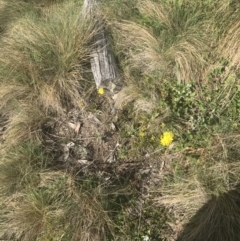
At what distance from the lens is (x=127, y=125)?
10.9 feet

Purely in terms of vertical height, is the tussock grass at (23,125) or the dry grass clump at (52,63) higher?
the dry grass clump at (52,63)

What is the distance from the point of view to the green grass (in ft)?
9.21

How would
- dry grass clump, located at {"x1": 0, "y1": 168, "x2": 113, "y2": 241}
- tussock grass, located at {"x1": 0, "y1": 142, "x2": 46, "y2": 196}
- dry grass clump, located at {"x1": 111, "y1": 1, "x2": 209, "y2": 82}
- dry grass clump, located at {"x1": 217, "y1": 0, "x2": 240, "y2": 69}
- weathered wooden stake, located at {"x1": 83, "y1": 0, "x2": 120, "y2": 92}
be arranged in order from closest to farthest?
dry grass clump, located at {"x1": 0, "y1": 168, "x2": 113, "y2": 241}, tussock grass, located at {"x1": 0, "y1": 142, "x2": 46, "y2": 196}, dry grass clump, located at {"x1": 217, "y1": 0, "x2": 240, "y2": 69}, dry grass clump, located at {"x1": 111, "y1": 1, "x2": 209, "y2": 82}, weathered wooden stake, located at {"x1": 83, "y1": 0, "x2": 120, "y2": 92}

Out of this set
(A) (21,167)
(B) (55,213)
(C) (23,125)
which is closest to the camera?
(B) (55,213)

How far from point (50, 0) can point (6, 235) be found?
3.16m

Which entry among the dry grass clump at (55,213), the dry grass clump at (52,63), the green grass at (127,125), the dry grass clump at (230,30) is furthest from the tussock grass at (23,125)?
the dry grass clump at (230,30)

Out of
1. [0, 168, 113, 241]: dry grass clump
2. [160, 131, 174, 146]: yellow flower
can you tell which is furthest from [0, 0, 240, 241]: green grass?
[160, 131, 174, 146]: yellow flower

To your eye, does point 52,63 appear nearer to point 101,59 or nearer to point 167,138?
point 101,59

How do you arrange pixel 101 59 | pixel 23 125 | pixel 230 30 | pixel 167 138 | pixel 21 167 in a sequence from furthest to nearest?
1. pixel 101 59
2. pixel 23 125
3. pixel 230 30
4. pixel 21 167
5. pixel 167 138

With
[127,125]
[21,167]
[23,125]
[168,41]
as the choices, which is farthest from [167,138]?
[23,125]

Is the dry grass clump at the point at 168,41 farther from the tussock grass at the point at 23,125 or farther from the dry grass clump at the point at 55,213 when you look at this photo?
the dry grass clump at the point at 55,213

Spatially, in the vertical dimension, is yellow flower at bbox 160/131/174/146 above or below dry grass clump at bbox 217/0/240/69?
below

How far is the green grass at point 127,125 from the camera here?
2807mm

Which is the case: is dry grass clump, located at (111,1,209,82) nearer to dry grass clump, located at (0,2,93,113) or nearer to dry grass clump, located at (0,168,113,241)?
dry grass clump, located at (0,2,93,113)
